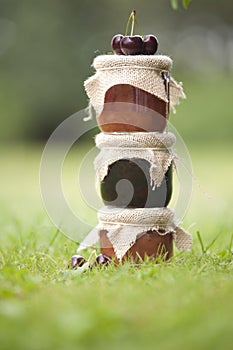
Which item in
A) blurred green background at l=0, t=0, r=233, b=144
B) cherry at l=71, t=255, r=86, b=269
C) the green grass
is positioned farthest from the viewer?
blurred green background at l=0, t=0, r=233, b=144

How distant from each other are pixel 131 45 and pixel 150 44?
0.08m

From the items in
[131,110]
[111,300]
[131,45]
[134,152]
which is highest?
[131,45]

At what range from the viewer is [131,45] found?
8.66 ft

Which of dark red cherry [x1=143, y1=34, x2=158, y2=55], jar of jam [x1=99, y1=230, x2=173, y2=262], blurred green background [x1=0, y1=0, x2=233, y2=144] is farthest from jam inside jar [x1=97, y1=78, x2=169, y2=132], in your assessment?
blurred green background [x1=0, y1=0, x2=233, y2=144]

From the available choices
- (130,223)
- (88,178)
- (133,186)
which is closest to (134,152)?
(133,186)

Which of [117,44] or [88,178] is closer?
[117,44]

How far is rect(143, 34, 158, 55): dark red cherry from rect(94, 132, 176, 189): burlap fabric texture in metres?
0.33

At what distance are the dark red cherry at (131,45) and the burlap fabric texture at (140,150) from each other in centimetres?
33

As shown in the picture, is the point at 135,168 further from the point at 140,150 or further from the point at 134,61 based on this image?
the point at 134,61

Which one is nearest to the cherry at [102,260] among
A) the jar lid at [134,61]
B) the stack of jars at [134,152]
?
the stack of jars at [134,152]

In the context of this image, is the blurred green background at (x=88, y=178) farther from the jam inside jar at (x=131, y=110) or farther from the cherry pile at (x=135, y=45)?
the jam inside jar at (x=131, y=110)

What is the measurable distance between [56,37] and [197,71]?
3088 mm

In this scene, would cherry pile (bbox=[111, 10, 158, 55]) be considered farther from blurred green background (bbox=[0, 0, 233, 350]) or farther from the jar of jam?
the jar of jam

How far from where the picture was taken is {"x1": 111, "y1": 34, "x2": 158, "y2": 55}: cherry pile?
263cm
